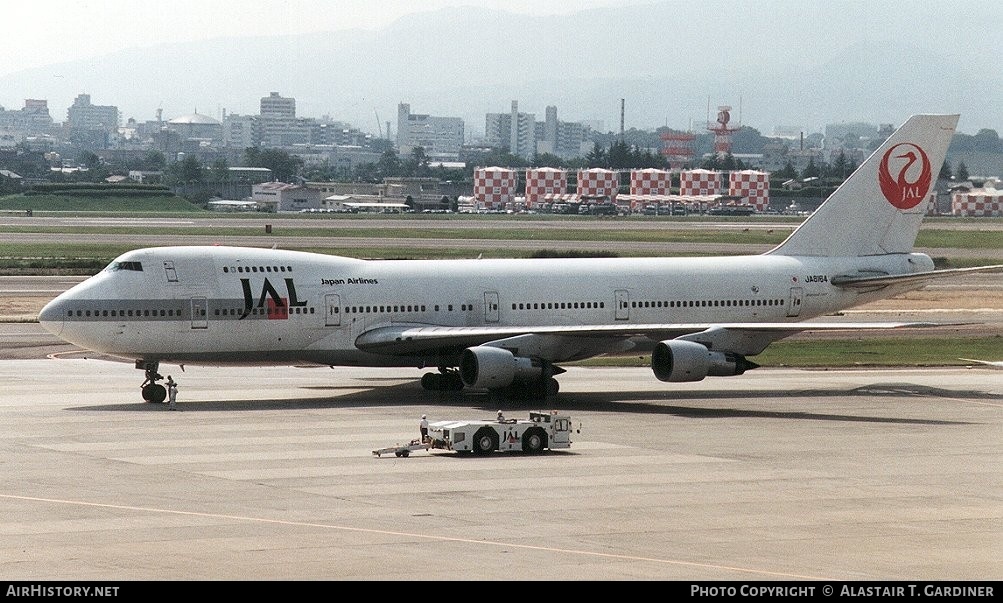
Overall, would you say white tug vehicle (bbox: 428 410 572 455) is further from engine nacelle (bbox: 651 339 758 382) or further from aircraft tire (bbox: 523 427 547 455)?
engine nacelle (bbox: 651 339 758 382)

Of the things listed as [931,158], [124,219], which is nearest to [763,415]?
[931,158]

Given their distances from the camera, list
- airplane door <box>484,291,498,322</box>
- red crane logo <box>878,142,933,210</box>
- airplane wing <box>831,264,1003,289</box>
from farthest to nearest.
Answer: red crane logo <box>878,142,933,210</box> < airplane wing <box>831,264,1003,289</box> < airplane door <box>484,291,498,322</box>

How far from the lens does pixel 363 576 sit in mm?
25328

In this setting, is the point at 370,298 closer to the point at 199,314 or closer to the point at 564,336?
the point at 199,314

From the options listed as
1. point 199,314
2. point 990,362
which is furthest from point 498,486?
point 990,362

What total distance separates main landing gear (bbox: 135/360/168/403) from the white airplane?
5 cm

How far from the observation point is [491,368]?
49.8 m

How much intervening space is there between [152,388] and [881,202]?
29.1 metres

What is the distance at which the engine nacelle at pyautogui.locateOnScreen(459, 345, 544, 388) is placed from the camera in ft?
163

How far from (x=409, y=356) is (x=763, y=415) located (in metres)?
12.4

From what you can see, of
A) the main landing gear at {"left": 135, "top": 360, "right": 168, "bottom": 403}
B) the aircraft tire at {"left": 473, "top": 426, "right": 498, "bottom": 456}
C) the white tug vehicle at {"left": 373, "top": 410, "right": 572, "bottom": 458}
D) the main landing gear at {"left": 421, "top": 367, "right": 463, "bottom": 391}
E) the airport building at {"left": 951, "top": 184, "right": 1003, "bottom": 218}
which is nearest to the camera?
the white tug vehicle at {"left": 373, "top": 410, "right": 572, "bottom": 458}

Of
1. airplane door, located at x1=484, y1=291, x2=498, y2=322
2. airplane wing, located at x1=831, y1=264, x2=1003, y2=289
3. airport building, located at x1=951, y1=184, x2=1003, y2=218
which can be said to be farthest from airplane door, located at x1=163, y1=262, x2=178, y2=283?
airport building, located at x1=951, y1=184, x2=1003, y2=218

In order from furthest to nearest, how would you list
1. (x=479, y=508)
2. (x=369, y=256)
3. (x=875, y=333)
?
1. (x=369, y=256)
2. (x=875, y=333)
3. (x=479, y=508)

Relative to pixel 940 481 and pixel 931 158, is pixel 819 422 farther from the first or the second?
pixel 931 158
